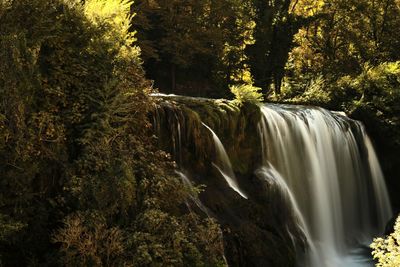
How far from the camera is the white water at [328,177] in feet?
46.0

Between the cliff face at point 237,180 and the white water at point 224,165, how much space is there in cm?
10

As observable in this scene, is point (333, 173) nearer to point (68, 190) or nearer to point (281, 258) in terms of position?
point (281, 258)

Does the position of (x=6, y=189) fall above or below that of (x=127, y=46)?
below

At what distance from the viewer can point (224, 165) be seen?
450 inches

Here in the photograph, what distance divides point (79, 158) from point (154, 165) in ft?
4.45

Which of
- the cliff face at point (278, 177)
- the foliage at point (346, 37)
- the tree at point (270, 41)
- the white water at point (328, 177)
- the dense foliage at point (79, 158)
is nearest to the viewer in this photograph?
the dense foliage at point (79, 158)

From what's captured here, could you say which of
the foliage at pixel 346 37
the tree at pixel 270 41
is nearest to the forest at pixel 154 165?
the tree at pixel 270 41

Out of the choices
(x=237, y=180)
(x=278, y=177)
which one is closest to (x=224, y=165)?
(x=237, y=180)

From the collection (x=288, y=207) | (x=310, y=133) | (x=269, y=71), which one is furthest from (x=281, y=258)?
(x=269, y=71)

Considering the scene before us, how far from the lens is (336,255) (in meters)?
14.0

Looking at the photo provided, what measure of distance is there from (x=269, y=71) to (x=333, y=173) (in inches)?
500

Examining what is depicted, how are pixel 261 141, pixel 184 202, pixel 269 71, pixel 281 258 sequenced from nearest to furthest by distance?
pixel 184 202
pixel 281 258
pixel 261 141
pixel 269 71

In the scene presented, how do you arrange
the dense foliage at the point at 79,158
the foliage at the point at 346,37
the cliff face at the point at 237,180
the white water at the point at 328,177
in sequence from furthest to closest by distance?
the foliage at the point at 346,37
the white water at the point at 328,177
the cliff face at the point at 237,180
the dense foliage at the point at 79,158

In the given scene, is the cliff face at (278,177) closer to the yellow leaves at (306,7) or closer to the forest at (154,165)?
the forest at (154,165)
